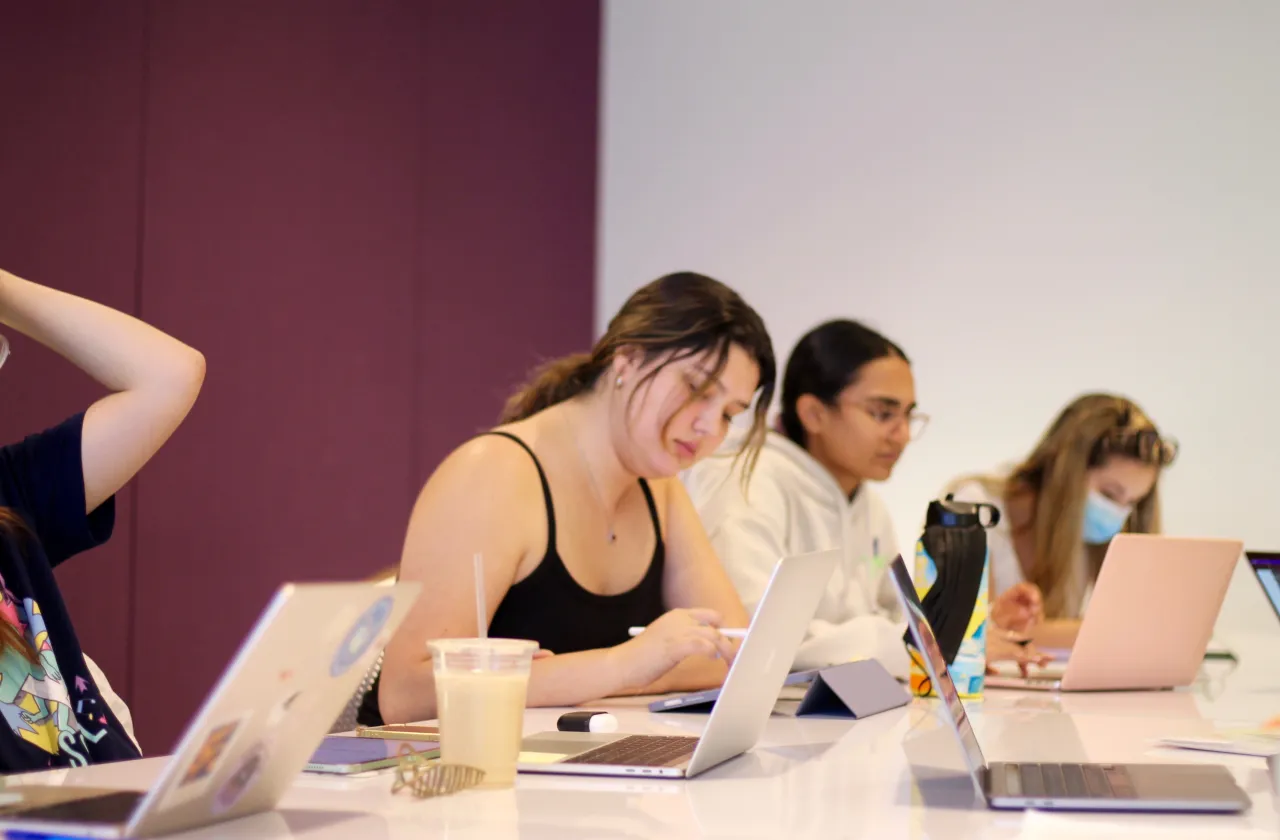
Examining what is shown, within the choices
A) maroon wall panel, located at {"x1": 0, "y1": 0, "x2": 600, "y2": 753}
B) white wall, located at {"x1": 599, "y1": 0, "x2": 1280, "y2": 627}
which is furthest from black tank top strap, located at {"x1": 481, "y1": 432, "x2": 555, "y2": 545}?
white wall, located at {"x1": 599, "y1": 0, "x2": 1280, "y2": 627}

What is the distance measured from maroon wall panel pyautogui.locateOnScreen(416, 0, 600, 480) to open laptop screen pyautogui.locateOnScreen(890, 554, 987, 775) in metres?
2.54

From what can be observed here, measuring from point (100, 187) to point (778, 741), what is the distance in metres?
1.91

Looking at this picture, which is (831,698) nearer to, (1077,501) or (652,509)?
(652,509)

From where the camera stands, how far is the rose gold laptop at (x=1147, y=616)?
6.02ft

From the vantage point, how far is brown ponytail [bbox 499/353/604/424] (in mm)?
2066

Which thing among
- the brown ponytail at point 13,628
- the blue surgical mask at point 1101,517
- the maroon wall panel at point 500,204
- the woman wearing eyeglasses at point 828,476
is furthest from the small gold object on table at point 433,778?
the maroon wall panel at point 500,204

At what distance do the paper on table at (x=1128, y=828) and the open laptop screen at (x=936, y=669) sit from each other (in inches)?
2.6

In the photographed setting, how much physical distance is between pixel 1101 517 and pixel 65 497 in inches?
91.5

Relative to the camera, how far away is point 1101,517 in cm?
306

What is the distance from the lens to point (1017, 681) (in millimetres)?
2008

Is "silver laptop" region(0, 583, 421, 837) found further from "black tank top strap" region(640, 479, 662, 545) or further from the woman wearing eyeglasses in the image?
the woman wearing eyeglasses

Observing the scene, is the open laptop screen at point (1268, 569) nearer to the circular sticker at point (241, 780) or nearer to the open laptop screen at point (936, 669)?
the open laptop screen at point (936, 669)

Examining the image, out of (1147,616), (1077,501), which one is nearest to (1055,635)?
(1077,501)

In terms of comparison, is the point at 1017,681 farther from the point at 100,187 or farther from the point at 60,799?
the point at 100,187
